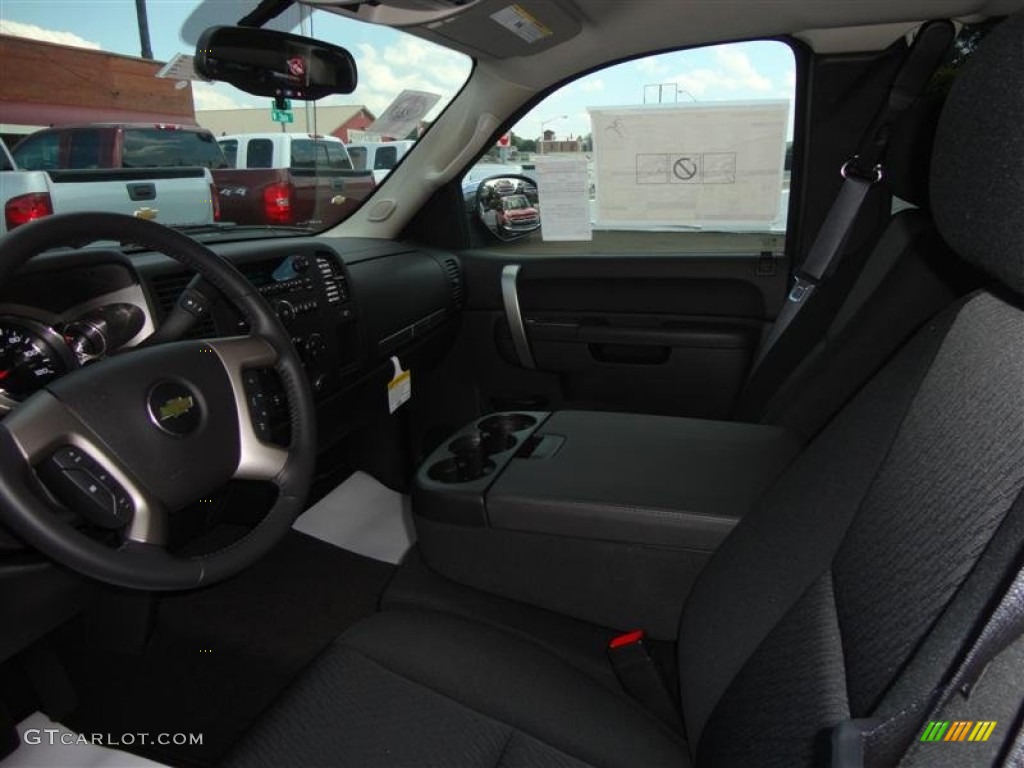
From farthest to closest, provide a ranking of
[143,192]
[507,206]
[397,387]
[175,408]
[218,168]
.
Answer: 1. [507,206]
2. [397,387]
3. [218,168]
4. [143,192]
5. [175,408]

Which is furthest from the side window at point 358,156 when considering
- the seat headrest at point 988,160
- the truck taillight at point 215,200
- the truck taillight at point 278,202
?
the seat headrest at point 988,160

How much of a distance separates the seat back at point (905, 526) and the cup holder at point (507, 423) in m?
0.80

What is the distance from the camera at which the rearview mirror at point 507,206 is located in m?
2.42

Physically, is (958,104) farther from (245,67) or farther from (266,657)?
(266,657)

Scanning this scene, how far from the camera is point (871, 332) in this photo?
4.33 ft

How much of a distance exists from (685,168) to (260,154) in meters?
1.38

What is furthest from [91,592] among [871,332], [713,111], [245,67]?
[713,111]

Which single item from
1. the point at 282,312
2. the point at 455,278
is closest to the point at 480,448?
the point at 282,312

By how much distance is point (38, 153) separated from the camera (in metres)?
1.63

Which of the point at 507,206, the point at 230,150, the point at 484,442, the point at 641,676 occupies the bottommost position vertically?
the point at 641,676

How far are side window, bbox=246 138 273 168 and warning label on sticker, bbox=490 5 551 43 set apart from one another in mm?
988

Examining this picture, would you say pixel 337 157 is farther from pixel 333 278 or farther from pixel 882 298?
pixel 882 298

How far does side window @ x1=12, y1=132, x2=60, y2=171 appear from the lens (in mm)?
1582

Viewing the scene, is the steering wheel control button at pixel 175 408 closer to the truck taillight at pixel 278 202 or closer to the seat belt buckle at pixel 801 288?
the truck taillight at pixel 278 202
